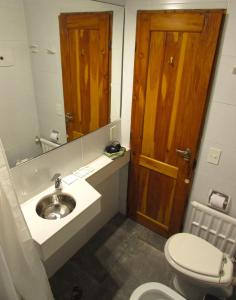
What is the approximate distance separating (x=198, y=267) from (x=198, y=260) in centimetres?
6

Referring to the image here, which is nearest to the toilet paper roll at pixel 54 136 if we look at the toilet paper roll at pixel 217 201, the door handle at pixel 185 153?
the door handle at pixel 185 153

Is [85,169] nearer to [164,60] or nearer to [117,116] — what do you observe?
[117,116]

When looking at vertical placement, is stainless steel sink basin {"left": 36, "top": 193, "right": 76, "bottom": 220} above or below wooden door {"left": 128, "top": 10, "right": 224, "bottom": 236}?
below

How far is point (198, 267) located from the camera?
1561 mm

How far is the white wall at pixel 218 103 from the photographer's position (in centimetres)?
141

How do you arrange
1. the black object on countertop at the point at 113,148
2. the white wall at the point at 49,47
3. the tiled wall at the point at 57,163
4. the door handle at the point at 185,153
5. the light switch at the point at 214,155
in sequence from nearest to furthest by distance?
the white wall at the point at 49,47, the tiled wall at the point at 57,163, the light switch at the point at 214,155, the door handle at the point at 185,153, the black object on countertop at the point at 113,148

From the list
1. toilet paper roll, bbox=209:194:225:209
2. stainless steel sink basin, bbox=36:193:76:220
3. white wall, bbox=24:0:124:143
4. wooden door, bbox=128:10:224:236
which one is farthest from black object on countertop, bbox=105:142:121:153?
toilet paper roll, bbox=209:194:225:209

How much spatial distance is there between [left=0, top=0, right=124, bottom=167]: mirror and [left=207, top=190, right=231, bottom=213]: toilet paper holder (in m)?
1.11

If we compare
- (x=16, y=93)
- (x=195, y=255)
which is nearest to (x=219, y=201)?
(x=195, y=255)

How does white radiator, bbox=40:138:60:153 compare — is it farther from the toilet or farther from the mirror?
the toilet

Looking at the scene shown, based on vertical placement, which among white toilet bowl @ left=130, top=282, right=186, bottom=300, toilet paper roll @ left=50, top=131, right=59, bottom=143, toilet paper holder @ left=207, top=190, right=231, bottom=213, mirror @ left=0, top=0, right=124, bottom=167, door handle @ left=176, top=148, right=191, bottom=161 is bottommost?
white toilet bowl @ left=130, top=282, right=186, bottom=300

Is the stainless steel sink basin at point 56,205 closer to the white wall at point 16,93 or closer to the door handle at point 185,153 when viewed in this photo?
the white wall at point 16,93

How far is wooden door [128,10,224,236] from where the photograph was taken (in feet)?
4.91

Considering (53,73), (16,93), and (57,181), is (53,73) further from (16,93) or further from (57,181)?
(57,181)
